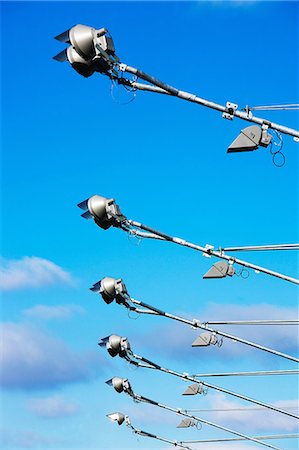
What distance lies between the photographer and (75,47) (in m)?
17.3

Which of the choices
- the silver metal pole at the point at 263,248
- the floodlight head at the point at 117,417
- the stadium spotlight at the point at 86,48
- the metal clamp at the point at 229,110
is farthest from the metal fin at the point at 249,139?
the floodlight head at the point at 117,417

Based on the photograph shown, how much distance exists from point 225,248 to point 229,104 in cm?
1247

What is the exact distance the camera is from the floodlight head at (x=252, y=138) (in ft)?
64.2

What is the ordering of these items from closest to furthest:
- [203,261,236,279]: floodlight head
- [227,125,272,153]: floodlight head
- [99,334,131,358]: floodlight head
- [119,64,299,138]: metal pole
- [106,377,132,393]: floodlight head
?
[119,64,299,138]: metal pole < [227,125,272,153]: floodlight head < [203,261,236,279]: floodlight head < [99,334,131,358]: floodlight head < [106,377,132,393]: floodlight head

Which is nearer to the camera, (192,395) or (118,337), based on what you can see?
(118,337)

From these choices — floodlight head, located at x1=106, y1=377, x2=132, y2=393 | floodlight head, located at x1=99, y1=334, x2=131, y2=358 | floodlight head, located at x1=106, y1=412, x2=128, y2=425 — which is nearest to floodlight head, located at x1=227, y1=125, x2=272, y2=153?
floodlight head, located at x1=99, y1=334, x2=131, y2=358

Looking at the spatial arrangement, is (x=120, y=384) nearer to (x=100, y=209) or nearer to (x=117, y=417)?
(x=117, y=417)

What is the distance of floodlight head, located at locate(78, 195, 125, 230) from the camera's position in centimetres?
2389

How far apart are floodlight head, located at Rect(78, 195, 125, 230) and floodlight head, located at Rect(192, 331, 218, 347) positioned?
13.8 metres

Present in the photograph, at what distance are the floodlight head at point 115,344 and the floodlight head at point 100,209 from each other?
478 inches

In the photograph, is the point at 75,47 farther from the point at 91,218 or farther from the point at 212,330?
the point at 212,330

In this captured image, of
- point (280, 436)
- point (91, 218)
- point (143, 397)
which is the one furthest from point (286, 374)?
point (91, 218)

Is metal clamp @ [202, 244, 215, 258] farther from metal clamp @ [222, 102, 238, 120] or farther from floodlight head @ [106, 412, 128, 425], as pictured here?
floodlight head @ [106, 412, 128, 425]

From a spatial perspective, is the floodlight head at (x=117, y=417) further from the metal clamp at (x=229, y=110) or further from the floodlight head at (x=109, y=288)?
the metal clamp at (x=229, y=110)
